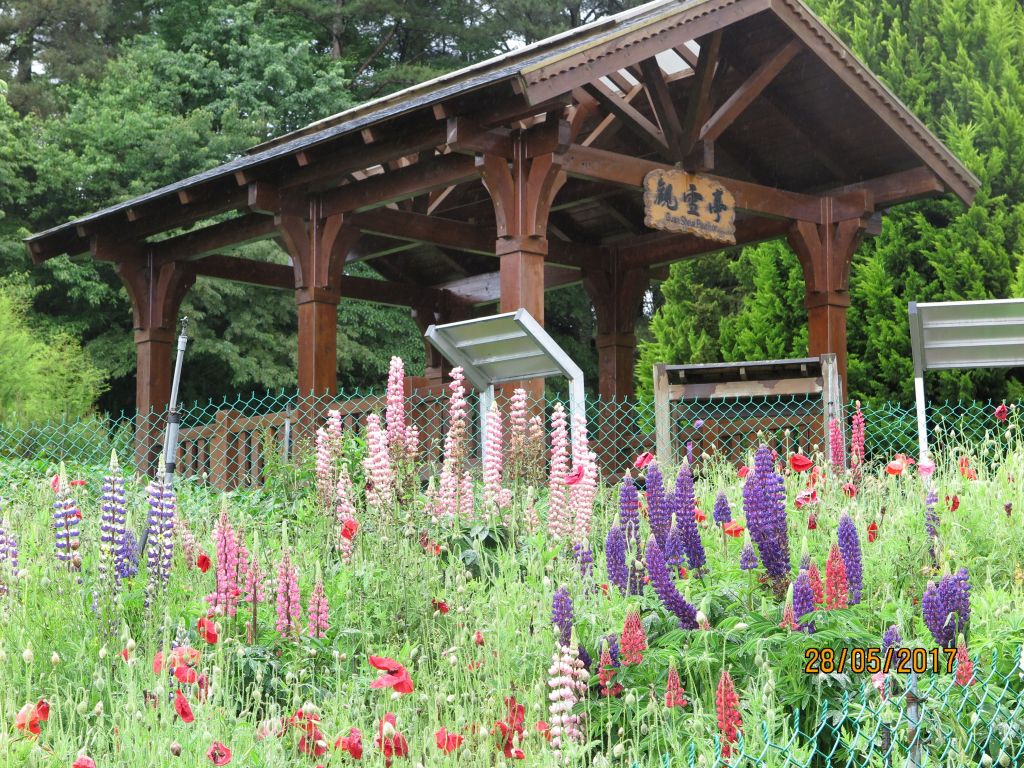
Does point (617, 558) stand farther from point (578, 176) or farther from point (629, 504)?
point (578, 176)

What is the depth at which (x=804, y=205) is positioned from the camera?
1184 cm

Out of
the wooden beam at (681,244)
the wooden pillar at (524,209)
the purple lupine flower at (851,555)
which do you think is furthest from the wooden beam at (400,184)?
the purple lupine flower at (851,555)

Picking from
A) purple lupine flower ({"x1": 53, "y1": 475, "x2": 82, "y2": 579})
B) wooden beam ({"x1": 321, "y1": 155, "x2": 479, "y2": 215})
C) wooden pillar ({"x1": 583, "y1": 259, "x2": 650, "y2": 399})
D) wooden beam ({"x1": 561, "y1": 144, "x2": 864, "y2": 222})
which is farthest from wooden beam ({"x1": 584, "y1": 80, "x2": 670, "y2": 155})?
purple lupine flower ({"x1": 53, "y1": 475, "x2": 82, "y2": 579})

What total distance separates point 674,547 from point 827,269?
8.10 metres

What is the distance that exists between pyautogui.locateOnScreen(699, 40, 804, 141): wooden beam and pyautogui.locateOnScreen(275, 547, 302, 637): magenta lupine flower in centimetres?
730

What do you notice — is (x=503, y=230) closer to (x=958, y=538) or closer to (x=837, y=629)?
(x=958, y=538)

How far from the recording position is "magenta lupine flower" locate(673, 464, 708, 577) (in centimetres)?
440

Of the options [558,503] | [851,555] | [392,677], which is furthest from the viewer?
[558,503]

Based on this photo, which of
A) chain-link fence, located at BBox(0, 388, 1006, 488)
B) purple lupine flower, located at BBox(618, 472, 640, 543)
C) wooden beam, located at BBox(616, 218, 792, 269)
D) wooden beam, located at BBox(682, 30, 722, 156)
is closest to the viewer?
purple lupine flower, located at BBox(618, 472, 640, 543)

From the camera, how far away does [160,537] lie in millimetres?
4648

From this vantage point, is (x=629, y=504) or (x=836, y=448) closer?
(x=629, y=504)

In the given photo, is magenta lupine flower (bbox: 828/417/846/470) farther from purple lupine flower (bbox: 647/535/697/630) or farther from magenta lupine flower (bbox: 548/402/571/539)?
purple lupine flower (bbox: 647/535/697/630)

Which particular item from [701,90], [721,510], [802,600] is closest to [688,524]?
[721,510]
